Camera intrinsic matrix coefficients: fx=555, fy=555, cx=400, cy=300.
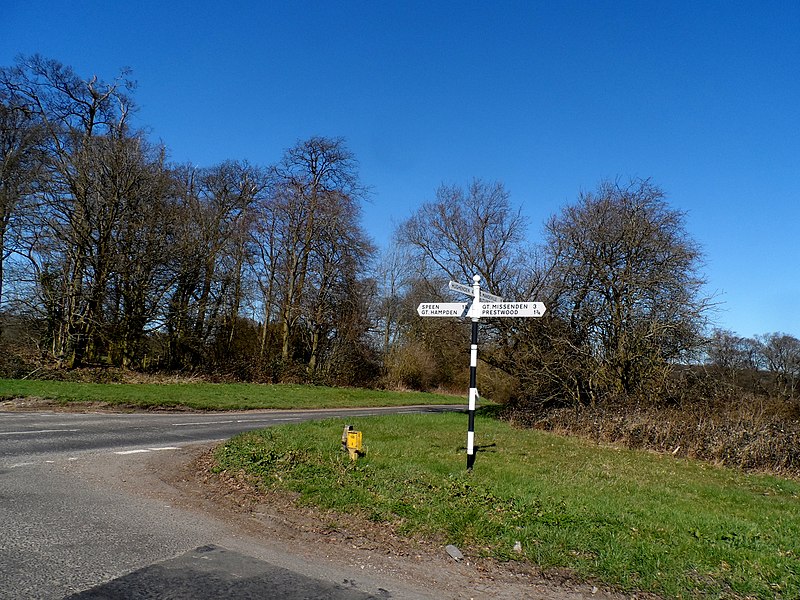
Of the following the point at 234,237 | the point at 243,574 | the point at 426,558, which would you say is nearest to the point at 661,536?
the point at 426,558

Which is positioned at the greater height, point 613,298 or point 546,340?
point 613,298

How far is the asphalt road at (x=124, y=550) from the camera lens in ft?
14.1

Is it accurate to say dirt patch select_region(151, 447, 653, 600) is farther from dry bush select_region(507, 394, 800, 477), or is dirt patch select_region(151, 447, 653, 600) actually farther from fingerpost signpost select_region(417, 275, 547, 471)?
dry bush select_region(507, 394, 800, 477)

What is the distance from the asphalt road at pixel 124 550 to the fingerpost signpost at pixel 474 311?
408 cm

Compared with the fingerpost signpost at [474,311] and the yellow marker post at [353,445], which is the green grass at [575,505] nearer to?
the yellow marker post at [353,445]

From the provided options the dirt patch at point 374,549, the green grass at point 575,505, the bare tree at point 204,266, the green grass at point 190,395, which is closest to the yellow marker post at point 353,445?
the green grass at point 575,505

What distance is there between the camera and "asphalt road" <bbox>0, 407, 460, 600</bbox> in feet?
14.1

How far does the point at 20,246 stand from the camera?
82.6 feet

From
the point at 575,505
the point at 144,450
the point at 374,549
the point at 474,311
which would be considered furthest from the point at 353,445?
the point at 144,450

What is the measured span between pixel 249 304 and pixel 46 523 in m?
29.0

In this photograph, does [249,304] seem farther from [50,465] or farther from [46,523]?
[46,523]

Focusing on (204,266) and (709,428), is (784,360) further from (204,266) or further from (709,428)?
(204,266)

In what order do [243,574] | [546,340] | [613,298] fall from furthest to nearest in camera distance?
[546,340] → [613,298] → [243,574]

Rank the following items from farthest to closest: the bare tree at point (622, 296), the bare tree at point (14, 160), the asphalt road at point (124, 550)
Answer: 1. the bare tree at point (14, 160)
2. the bare tree at point (622, 296)
3. the asphalt road at point (124, 550)
